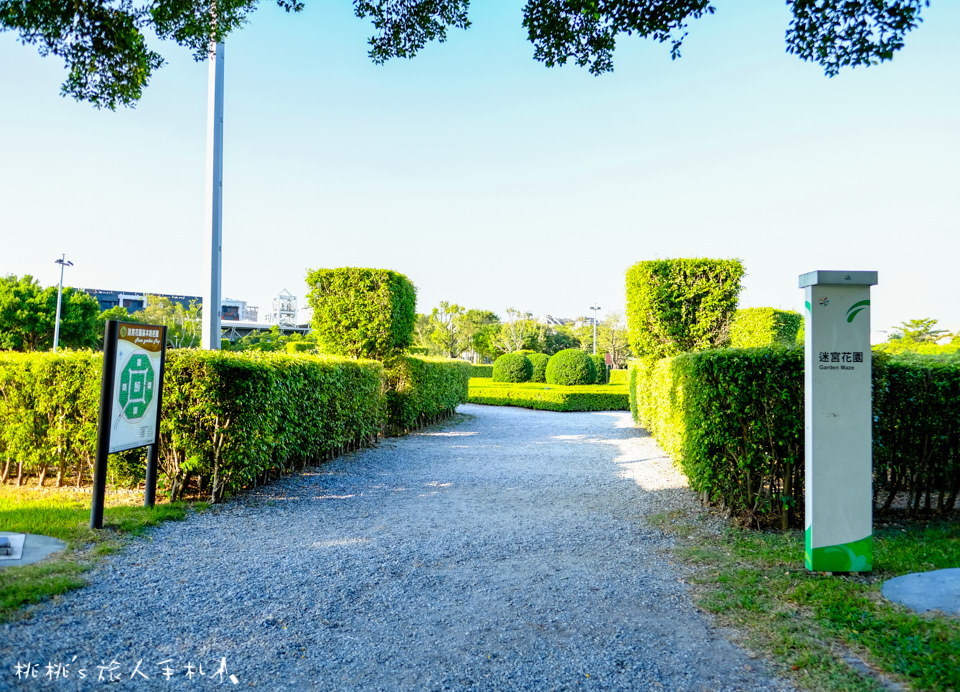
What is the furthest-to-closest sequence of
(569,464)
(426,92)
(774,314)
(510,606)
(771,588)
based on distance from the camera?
1. (774,314)
2. (569,464)
3. (426,92)
4. (771,588)
5. (510,606)

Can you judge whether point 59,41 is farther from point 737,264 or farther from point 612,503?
point 737,264

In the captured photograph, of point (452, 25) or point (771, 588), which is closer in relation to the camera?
point (771, 588)

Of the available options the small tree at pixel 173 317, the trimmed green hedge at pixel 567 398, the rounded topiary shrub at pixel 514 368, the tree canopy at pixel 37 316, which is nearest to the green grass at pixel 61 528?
the trimmed green hedge at pixel 567 398

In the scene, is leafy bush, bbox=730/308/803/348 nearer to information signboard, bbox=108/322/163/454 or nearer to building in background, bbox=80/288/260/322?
information signboard, bbox=108/322/163/454

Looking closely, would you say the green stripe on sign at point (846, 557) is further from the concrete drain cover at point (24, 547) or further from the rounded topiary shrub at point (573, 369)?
the rounded topiary shrub at point (573, 369)

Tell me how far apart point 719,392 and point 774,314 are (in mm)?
11449

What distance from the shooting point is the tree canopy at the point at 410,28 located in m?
4.01

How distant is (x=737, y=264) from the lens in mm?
11469

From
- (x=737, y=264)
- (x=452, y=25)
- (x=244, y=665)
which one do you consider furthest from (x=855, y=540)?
(x=737, y=264)

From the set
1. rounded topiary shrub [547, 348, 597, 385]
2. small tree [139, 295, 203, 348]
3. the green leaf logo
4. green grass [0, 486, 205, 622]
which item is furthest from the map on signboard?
small tree [139, 295, 203, 348]

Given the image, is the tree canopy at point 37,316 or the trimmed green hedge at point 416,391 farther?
the tree canopy at point 37,316

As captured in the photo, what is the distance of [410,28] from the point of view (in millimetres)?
5918

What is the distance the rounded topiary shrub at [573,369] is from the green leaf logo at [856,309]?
20.5 metres

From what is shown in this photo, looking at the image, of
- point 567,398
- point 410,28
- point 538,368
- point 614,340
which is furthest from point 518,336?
point 410,28
